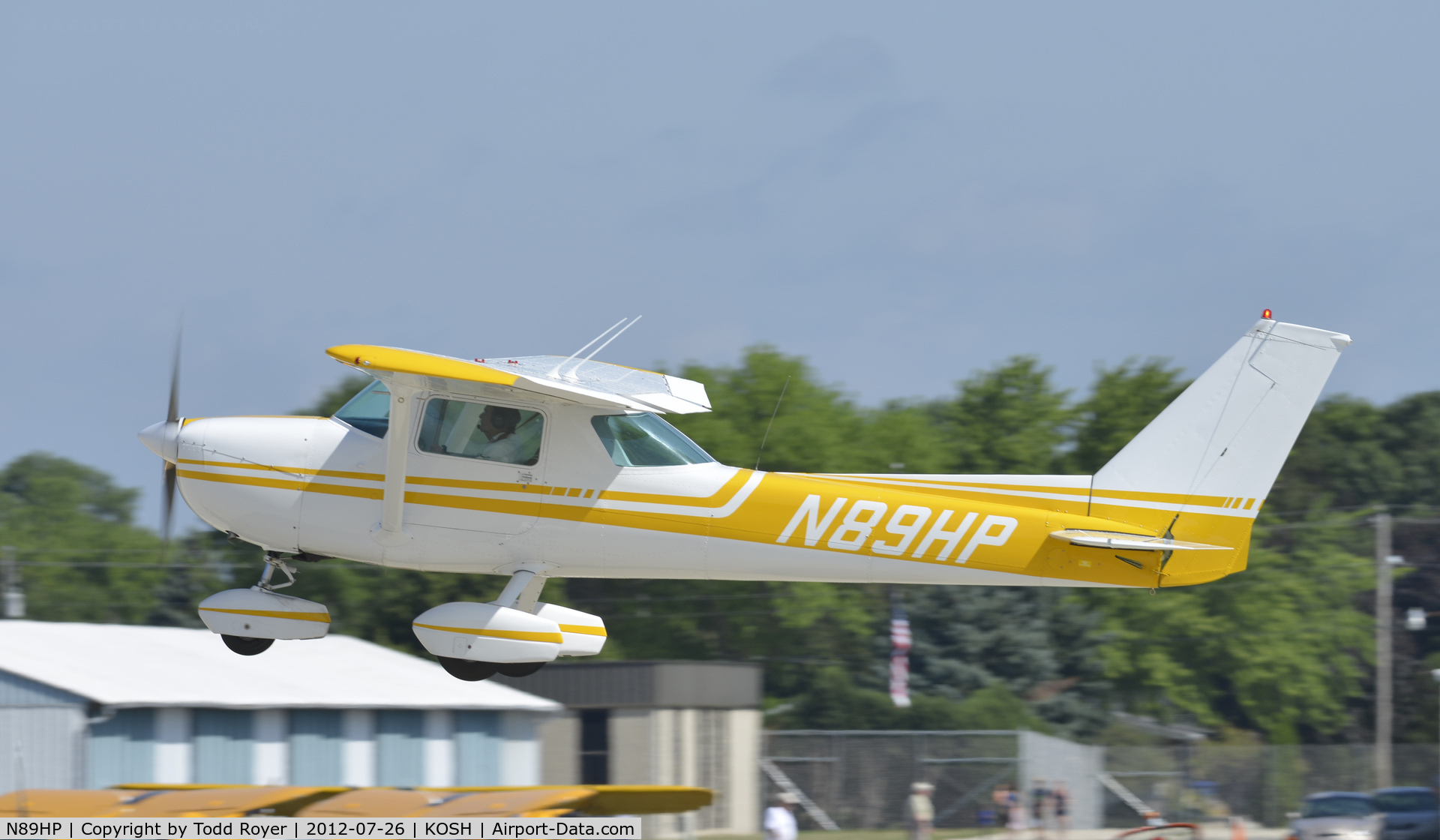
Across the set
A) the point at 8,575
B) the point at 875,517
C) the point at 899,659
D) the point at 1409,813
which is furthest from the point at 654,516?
the point at 8,575

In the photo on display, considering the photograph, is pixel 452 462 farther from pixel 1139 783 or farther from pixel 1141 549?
pixel 1139 783

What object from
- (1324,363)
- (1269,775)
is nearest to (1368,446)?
(1269,775)

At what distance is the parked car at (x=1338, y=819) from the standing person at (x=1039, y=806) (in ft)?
11.6

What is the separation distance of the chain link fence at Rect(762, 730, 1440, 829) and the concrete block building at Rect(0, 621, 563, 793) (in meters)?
5.18

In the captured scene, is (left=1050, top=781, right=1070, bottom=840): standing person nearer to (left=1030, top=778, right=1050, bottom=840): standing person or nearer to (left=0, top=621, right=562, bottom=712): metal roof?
(left=1030, top=778, right=1050, bottom=840): standing person

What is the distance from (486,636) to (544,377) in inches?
77.7

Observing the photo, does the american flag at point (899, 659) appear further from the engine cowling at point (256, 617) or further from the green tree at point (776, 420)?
the engine cowling at point (256, 617)

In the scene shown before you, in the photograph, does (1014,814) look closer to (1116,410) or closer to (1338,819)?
(1338,819)

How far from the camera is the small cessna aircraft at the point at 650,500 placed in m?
11.3

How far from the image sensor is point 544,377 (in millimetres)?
11312

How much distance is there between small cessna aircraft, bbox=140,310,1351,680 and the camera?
11.3 metres

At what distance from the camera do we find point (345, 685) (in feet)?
77.2

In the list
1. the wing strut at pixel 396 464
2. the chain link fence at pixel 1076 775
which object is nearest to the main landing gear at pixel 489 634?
the wing strut at pixel 396 464

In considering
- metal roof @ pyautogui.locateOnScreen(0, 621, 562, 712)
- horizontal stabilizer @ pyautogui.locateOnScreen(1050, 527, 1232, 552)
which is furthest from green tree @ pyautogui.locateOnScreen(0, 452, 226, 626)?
horizontal stabilizer @ pyautogui.locateOnScreen(1050, 527, 1232, 552)
